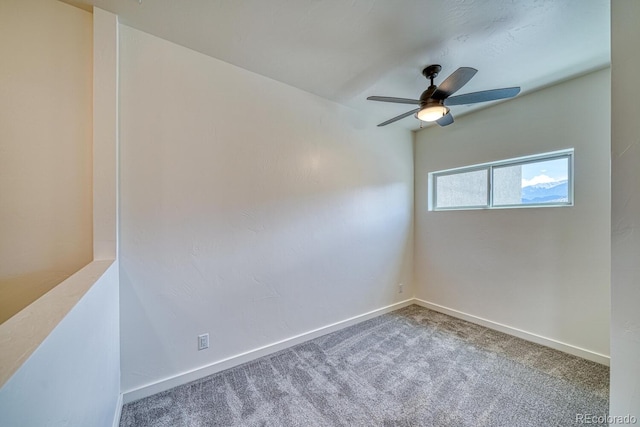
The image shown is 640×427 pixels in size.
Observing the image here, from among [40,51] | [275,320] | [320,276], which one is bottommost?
[275,320]

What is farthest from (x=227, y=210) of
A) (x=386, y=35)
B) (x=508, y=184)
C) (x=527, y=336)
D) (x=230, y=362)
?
(x=527, y=336)

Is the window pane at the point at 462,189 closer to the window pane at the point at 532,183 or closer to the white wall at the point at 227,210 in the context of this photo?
the window pane at the point at 532,183

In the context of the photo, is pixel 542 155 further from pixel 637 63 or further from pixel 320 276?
pixel 320 276

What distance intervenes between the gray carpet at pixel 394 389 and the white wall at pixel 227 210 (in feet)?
0.77

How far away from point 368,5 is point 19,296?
2639mm

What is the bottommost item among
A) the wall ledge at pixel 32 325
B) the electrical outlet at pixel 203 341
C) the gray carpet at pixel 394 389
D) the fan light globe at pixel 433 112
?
the gray carpet at pixel 394 389

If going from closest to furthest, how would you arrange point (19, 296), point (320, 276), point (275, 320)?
point (19, 296) < point (275, 320) < point (320, 276)

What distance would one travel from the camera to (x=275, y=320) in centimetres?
229

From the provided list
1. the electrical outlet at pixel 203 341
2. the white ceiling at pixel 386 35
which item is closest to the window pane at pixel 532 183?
the white ceiling at pixel 386 35

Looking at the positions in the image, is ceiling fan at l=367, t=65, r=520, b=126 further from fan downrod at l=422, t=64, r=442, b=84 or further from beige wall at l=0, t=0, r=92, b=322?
beige wall at l=0, t=0, r=92, b=322

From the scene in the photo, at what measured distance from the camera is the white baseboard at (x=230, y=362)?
67.1 inches

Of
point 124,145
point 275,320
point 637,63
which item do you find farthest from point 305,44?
point 275,320

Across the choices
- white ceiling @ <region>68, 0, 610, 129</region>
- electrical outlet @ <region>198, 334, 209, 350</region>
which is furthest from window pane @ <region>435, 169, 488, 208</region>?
electrical outlet @ <region>198, 334, 209, 350</region>

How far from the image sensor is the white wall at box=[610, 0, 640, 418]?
1.04 metres
